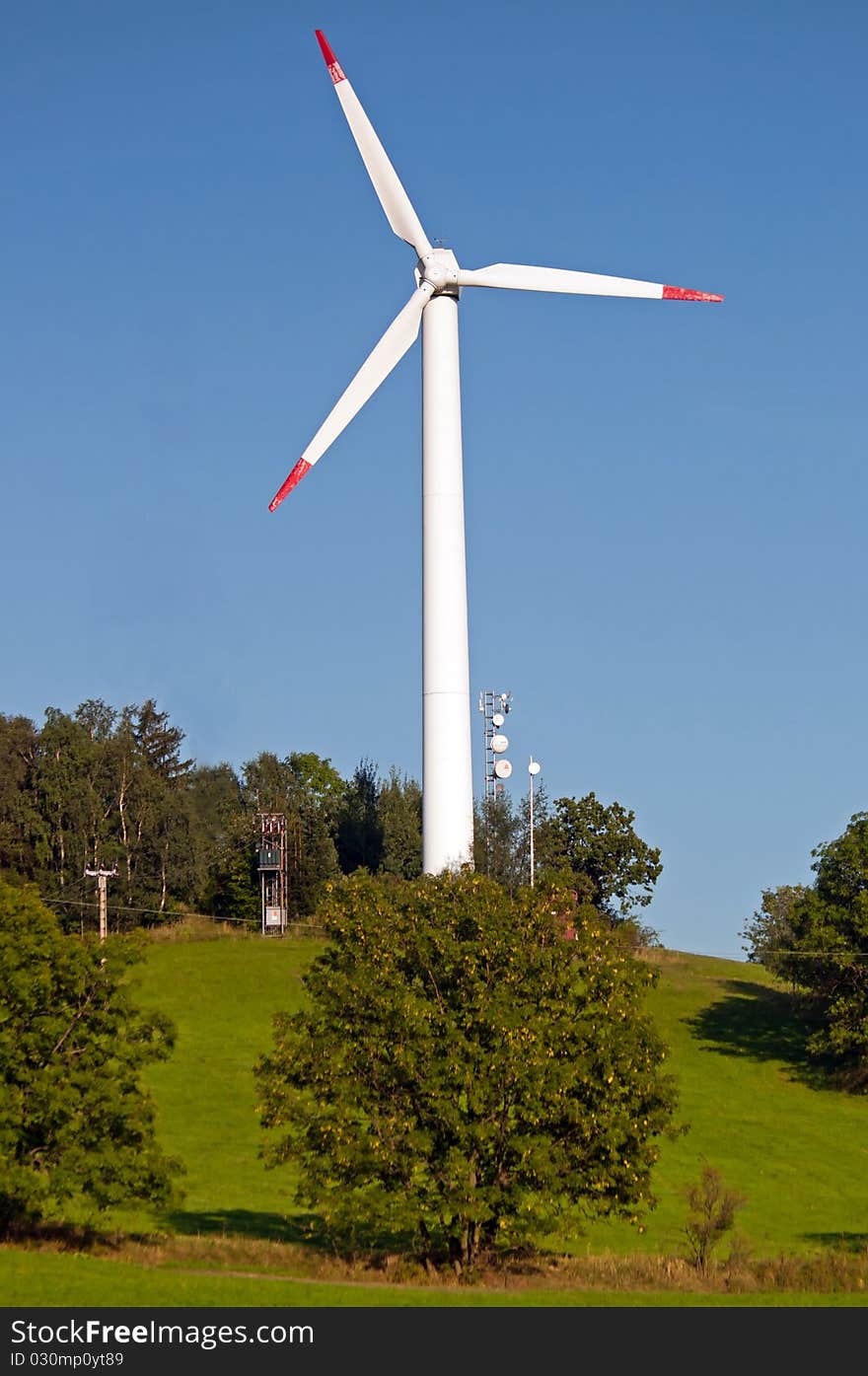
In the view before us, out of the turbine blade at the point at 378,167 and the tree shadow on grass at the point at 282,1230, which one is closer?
the tree shadow on grass at the point at 282,1230

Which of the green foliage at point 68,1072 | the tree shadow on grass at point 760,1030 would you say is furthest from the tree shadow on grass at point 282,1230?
the tree shadow on grass at point 760,1030

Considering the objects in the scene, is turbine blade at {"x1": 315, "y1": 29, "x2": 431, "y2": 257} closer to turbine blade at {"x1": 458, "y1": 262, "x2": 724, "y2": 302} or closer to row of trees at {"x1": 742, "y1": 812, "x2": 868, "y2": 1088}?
turbine blade at {"x1": 458, "y1": 262, "x2": 724, "y2": 302}

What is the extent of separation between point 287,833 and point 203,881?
11707 mm

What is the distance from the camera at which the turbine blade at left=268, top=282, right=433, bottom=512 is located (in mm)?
84750

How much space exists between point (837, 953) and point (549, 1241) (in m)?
36.4

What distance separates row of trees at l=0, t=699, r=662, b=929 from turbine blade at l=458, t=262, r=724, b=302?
48.6 meters

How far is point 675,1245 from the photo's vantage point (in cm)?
5675

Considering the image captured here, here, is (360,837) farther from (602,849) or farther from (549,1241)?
(549,1241)

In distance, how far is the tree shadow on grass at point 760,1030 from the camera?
305ft

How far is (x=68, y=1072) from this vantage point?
47.9 metres

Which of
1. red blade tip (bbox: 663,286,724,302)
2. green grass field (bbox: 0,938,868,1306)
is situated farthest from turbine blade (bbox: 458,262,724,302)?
green grass field (bbox: 0,938,868,1306)

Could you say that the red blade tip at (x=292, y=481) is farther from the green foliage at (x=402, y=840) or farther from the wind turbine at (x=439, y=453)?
the green foliage at (x=402, y=840)

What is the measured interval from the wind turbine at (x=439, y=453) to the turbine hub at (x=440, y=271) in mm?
53
